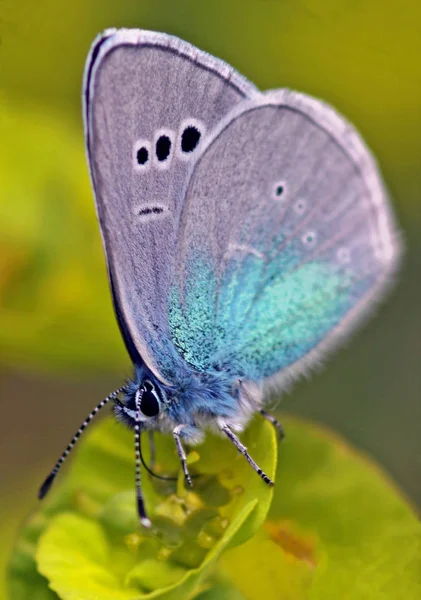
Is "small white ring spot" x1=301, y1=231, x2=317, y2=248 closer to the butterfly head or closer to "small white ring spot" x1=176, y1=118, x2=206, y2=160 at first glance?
"small white ring spot" x1=176, y1=118, x2=206, y2=160

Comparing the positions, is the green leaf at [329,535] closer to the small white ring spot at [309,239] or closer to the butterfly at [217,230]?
the butterfly at [217,230]

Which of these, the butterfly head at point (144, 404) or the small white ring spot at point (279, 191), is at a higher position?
the small white ring spot at point (279, 191)

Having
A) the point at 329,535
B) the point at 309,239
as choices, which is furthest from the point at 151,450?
the point at 309,239

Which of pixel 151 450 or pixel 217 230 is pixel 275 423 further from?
pixel 217 230

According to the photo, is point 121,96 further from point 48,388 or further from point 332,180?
Answer: point 48,388

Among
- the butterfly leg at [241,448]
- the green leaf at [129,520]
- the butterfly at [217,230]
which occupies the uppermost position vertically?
the butterfly at [217,230]

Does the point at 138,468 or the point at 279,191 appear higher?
the point at 279,191

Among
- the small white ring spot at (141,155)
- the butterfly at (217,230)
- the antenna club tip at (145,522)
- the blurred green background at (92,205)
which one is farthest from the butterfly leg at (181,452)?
the blurred green background at (92,205)

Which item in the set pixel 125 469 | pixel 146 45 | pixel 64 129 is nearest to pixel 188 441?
pixel 125 469
